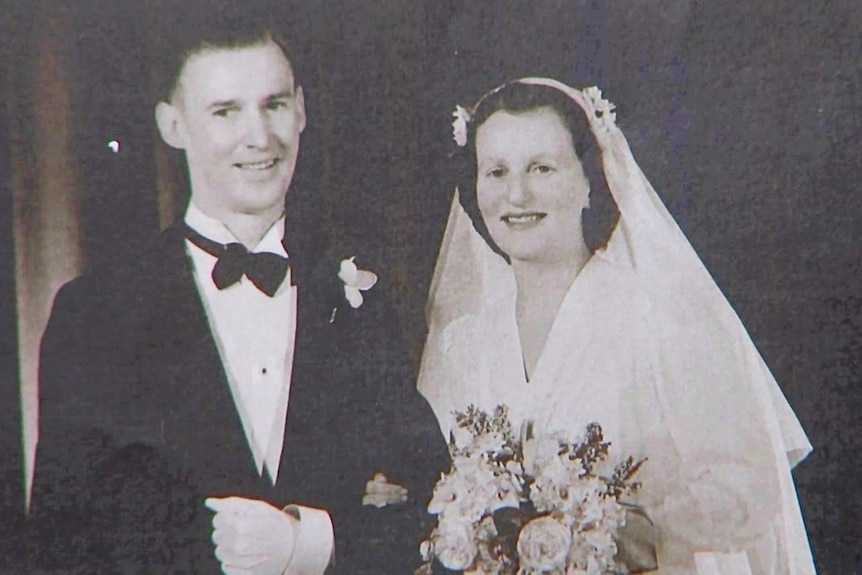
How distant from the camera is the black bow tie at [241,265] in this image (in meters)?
2.74

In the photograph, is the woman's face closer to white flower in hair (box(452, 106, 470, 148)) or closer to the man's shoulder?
white flower in hair (box(452, 106, 470, 148))

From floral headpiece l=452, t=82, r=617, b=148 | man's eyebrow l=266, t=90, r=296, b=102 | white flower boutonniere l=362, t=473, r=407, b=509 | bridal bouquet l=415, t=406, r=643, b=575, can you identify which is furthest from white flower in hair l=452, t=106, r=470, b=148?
white flower boutonniere l=362, t=473, r=407, b=509

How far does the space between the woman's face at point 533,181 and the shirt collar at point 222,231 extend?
535 millimetres

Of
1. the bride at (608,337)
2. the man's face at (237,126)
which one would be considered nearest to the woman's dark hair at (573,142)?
the bride at (608,337)

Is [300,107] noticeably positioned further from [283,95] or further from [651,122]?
[651,122]

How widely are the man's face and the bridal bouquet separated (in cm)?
86

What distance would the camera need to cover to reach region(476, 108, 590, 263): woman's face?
2.81m

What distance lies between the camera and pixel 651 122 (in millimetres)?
2801

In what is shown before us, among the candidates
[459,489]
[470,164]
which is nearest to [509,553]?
[459,489]

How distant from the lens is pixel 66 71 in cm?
274

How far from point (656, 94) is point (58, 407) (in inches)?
68.4

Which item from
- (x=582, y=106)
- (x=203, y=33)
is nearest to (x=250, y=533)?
(x=203, y=33)

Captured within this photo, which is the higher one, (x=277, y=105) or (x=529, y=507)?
(x=277, y=105)

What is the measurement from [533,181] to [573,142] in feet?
0.49
